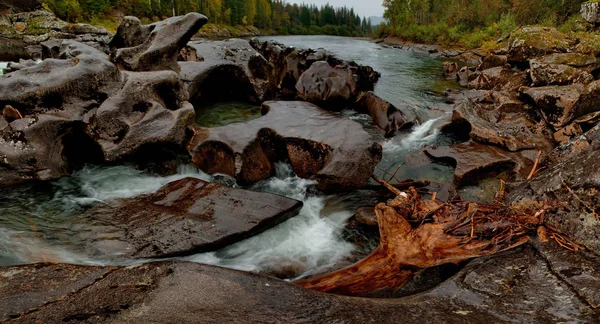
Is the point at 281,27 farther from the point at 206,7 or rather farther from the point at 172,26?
the point at 172,26

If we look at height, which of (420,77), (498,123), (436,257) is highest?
(420,77)

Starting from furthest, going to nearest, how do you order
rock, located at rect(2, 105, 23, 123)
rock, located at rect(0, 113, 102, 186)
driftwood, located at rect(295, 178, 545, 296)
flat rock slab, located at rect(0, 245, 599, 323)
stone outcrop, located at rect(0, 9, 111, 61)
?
stone outcrop, located at rect(0, 9, 111, 61), rock, located at rect(2, 105, 23, 123), rock, located at rect(0, 113, 102, 186), driftwood, located at rect(295, 178, 545, 296), flat rock slab, located at rect(0, 245, 599, 323)

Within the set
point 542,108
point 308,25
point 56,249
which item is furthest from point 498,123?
point 308,25

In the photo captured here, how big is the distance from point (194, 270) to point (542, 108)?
32.6 feet

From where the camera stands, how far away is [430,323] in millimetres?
2781

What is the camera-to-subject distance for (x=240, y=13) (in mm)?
102375

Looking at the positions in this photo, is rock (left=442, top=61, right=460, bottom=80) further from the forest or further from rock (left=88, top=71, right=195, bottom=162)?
rock (left=88, top=71, right=195, bottom=162)

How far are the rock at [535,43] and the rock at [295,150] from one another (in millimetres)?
10171

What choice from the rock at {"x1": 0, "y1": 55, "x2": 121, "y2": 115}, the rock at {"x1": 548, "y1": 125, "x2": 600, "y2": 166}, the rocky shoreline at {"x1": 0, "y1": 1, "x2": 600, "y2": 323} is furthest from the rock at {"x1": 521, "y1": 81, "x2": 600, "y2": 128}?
the rock at {"x1": 0, "y1": 55, "x2": 121, "y2": 115}

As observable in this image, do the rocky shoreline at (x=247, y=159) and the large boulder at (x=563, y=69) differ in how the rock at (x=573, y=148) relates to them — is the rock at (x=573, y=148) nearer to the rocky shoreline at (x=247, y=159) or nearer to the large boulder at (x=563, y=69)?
the rocky shoreline at (x=247, y=159)

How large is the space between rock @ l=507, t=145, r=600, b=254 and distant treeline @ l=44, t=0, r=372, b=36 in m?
64.6

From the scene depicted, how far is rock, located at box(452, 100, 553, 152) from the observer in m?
8.16

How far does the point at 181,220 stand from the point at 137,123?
110 inches

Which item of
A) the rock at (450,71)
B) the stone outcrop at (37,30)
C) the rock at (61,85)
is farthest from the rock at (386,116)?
the stone outcrop at (37,30)
